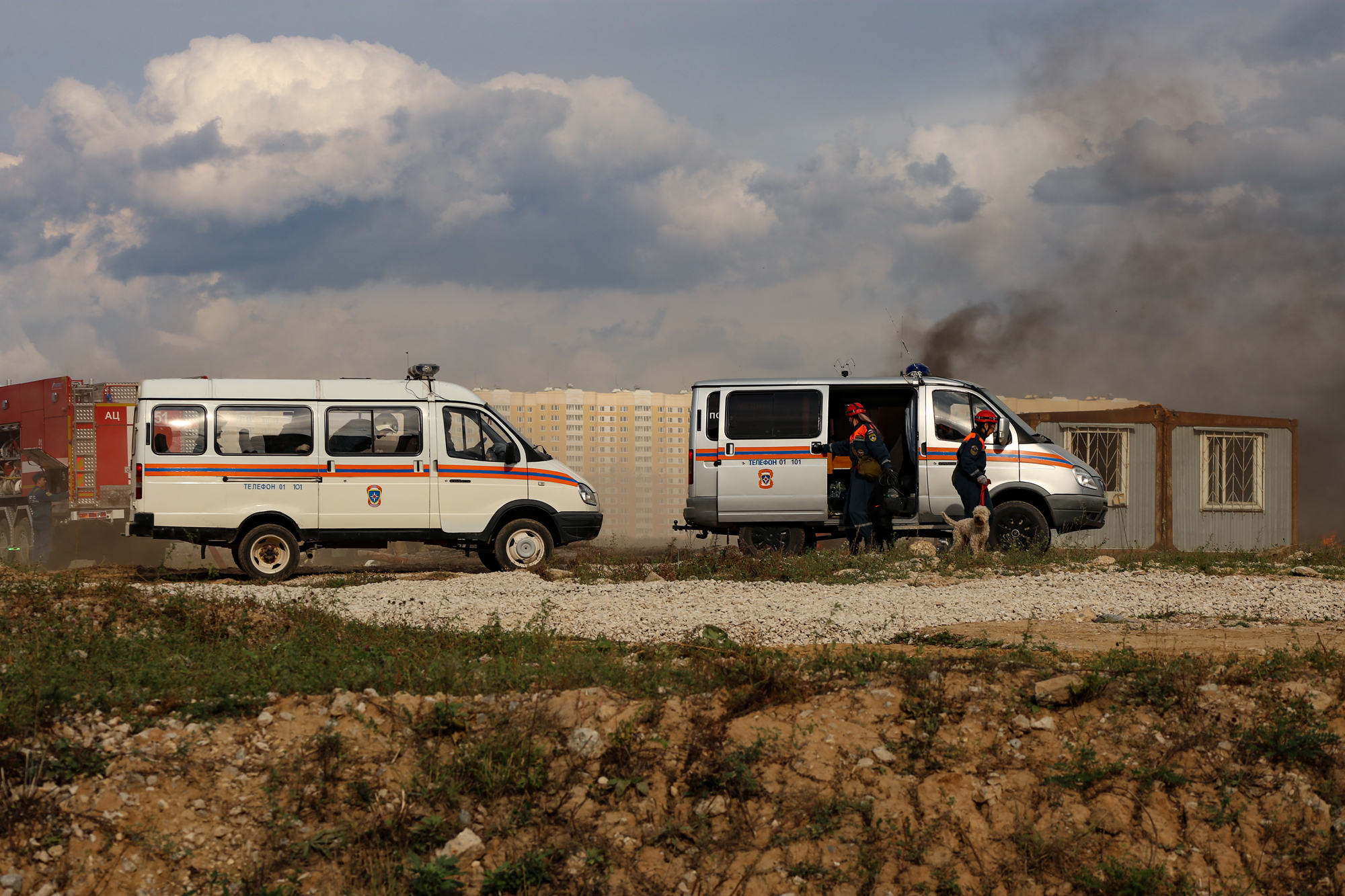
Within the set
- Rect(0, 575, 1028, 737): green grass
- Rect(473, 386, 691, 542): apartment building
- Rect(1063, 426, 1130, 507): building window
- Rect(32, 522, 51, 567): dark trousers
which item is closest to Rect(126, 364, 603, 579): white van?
Rect(0, 575, 1028, 737): green grass

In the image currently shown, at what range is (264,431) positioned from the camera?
11625 millimetres

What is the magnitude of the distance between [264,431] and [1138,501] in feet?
49.4

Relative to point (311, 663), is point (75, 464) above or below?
above

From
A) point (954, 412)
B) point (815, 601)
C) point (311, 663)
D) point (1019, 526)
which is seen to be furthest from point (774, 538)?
point (311, 663)

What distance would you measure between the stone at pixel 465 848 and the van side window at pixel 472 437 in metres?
8.07

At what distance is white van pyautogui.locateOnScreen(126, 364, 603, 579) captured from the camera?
11.4 metres

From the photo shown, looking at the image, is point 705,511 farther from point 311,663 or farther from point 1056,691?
point 1056,691

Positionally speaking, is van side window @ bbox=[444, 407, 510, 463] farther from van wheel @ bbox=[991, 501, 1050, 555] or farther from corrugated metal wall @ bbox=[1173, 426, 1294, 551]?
corrugated metal wall @ bbox=[1173, 426, 1294, 551]

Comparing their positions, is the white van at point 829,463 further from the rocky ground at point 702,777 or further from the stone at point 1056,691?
the stone at point 1056,691

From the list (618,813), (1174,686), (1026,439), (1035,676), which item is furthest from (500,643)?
(1026,439)

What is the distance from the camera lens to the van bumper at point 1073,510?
12.4 m

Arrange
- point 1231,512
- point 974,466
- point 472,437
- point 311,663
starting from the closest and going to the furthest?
1. point 311,663
2. point 974,466
3. point 472,437
4. point 1231,512

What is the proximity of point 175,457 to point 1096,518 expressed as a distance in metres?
11.2

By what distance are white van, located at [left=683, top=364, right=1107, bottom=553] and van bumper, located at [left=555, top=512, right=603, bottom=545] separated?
131cm
